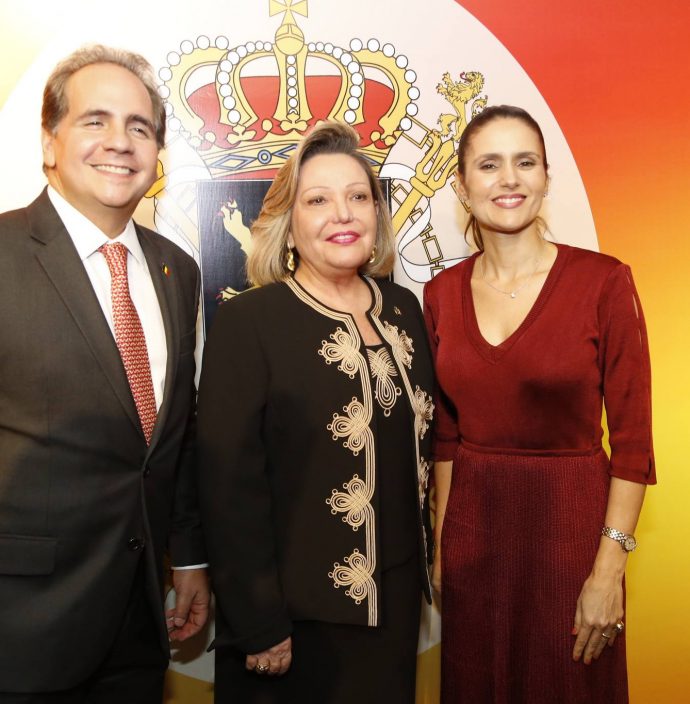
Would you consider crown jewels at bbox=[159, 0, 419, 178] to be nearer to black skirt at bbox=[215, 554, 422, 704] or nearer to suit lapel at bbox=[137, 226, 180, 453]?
suit lapel at bbox=[137, 226, 180, 453]

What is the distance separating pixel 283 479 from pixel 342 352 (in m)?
0.37

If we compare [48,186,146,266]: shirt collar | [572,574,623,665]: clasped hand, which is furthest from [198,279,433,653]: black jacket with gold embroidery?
[572,574,623,665]: clasped hand

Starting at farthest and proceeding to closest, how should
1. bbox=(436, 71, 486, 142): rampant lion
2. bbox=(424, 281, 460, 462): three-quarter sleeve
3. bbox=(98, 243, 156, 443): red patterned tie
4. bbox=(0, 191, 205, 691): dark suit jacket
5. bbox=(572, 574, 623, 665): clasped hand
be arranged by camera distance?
1. bbox=(436, 71, 486, 142): rampant lion
2. bbox=(424, 281, 460, 462): three-quarter sleeve
3. bbox=(572, 574, 623, 665): clasped hand
4. bbox=(98, 243, 156, 443): red patterned tie
5. bbox=(0, 191, 205, 691): dark suit jacket

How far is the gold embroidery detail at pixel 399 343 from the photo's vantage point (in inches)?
81.5

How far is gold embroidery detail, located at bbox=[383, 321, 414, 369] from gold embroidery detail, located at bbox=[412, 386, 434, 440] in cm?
9

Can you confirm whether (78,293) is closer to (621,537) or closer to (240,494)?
(240,494)

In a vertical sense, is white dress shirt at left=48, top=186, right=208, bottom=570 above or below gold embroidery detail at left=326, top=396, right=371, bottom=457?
above

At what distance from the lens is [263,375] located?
6.12ft

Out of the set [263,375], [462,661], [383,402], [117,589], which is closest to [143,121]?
[263,375]

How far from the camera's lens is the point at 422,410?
208 centimetres

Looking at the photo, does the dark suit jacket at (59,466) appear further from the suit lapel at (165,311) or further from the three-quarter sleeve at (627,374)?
the three-quarter sleeve at (627,374)

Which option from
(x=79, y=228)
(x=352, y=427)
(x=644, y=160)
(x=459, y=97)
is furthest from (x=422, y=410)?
(x=644, y=160)

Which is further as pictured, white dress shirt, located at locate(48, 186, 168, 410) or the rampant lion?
the rampant lion

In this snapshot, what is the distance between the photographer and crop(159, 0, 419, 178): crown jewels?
261cm
